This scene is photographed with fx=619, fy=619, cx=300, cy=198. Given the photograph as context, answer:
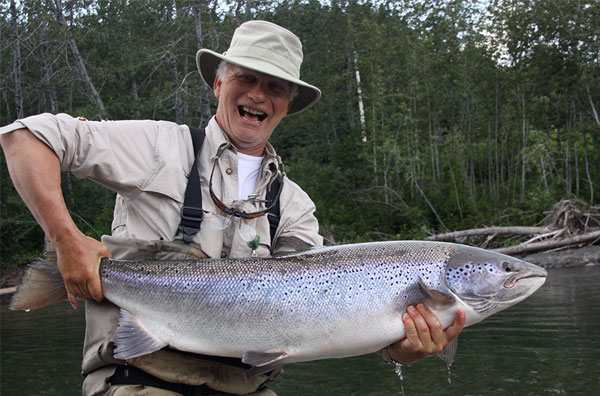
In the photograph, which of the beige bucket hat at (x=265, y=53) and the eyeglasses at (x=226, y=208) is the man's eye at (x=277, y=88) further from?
the eyeglasses at (x=226, y=208)

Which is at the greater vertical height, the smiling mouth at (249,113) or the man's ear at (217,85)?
the man's ear at (217,85)

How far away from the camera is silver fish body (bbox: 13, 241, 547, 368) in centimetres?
270

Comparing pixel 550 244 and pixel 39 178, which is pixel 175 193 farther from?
pixel 550 244

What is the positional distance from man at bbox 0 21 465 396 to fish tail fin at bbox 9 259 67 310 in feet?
0.29

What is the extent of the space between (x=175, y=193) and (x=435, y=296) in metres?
1.31

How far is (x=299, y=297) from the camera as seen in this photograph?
2.79 m

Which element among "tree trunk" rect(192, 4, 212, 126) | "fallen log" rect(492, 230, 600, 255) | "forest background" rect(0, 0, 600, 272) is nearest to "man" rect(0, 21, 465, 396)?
"fallen log" rect(492, 230, 600, 255)

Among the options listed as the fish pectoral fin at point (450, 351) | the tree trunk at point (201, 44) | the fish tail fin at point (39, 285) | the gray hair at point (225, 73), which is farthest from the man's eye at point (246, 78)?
the tree trunk at point (201, 44)

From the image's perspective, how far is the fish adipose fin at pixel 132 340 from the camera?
2.56 meters

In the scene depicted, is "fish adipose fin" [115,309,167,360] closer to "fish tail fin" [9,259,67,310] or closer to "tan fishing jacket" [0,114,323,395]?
"tan fishing jacket" [0,114,323,395]

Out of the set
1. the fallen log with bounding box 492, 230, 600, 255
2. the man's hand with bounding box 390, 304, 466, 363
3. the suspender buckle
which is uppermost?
the suspender buckle

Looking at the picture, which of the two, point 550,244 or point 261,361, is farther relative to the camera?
point 550,244

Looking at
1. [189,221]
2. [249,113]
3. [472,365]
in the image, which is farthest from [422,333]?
[472,365]

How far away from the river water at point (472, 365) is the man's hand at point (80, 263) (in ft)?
11.9
